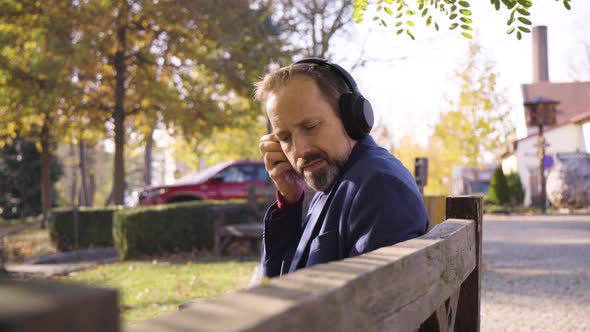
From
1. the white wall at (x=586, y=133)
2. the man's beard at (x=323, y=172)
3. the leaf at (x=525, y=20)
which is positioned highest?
the white wall at (x=586, y=133)

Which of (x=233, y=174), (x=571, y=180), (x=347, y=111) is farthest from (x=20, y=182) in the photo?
(x=347, y=111)

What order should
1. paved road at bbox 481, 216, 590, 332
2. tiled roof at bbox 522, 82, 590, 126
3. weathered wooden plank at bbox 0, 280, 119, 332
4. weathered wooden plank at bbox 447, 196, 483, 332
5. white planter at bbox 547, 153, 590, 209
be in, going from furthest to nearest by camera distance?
tiled roof at bbox 522, 82, 590, 126
white planter at bbox 547, 153, 590, 209
paved road at bbox 481, 216, 590, 332
weathered wooden plank at bbox 447, 196, 483, 332
weathered wooden plank at bbox 0, 280, 119, 332

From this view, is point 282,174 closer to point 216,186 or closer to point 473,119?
point 216,186

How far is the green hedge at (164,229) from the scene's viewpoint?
12.2 meters

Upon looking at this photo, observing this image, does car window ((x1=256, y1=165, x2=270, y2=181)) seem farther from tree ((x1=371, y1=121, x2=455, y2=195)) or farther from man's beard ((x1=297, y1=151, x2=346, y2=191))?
tree ((x1=371, y1=121, x2=455, y2=195))

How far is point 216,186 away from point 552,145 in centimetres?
2498

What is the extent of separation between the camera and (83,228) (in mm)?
15227

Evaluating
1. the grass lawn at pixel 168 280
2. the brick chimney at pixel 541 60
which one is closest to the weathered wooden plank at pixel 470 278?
the grass lawn at pixel 168 280

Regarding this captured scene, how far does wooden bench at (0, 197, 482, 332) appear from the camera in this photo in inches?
29.0

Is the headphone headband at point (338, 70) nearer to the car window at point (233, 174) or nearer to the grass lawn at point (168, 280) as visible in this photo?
the grass lawn at point (168, 280)

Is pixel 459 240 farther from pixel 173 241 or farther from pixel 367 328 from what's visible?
pixel 173 241

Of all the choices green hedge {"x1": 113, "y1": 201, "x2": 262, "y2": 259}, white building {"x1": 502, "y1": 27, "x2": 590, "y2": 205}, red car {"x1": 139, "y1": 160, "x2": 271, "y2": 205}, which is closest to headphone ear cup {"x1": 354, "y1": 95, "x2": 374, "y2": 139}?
green hedge {"x1": 113, "y1": 201, "x2": 262, "y2": 259}

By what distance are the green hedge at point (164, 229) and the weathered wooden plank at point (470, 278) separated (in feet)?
32.9

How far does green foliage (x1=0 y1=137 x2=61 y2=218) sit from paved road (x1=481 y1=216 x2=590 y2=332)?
81.7 feet
